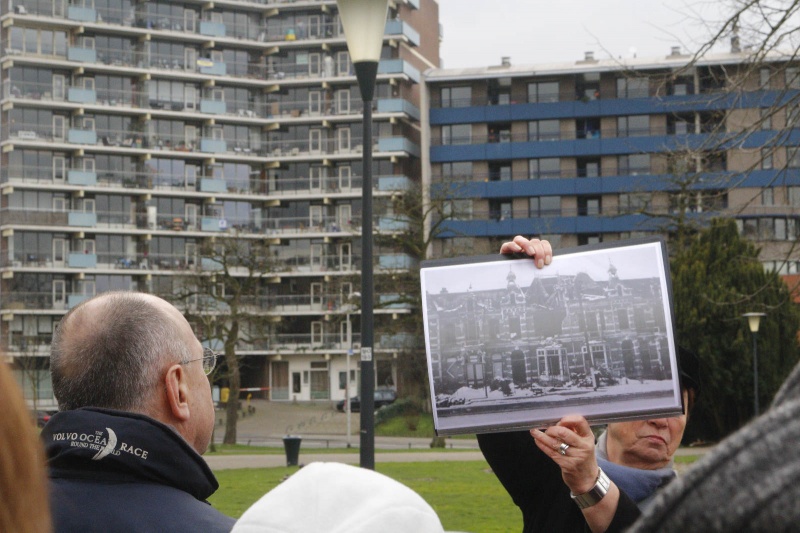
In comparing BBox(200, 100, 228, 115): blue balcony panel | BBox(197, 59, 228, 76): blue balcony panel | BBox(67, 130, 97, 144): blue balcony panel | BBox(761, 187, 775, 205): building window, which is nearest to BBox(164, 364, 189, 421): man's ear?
BBox(761, 187, 775, 205): building window

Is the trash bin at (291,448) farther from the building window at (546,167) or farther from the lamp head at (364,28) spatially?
the building window at (546,167)

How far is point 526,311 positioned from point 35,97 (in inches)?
3096

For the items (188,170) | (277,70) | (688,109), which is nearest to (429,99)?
(277,70)

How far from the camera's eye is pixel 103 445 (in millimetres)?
2771

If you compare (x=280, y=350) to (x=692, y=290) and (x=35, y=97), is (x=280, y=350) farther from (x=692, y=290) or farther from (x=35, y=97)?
(x=692, y=290)

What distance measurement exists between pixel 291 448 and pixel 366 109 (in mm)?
22228

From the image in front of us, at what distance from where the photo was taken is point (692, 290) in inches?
1671

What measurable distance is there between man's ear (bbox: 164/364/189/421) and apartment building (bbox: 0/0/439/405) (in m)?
69.3

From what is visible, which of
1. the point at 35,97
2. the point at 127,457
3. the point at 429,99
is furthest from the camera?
the point at 429,99

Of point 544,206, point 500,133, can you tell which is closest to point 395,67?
point 500,133

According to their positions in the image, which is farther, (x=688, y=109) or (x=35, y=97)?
(x=35, y=97)

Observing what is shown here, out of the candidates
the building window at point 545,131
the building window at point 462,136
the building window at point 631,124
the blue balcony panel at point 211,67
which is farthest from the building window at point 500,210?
the blue balcony panel at point 211,67

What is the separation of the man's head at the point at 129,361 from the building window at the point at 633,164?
76086 mm

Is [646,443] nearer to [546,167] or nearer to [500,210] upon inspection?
[500,210]
